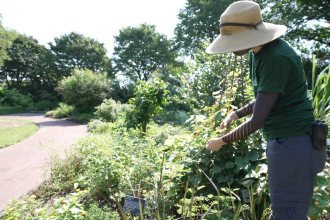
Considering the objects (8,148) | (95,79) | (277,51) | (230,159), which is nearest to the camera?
(277,51)

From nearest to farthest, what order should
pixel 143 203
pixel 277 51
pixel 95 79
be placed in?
pixel 277 51 < pixel 143 203 < pixel 95 79

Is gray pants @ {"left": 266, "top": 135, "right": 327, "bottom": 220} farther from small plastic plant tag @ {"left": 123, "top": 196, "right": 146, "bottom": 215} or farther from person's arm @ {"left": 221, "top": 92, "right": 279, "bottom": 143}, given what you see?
small plastic plant tag @ {"left": 123, "top": 196, "right": 146, "bottom": 215}

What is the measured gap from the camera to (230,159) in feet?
6.89

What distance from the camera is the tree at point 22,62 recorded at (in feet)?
80.6

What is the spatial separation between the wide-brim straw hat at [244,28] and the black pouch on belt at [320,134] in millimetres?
575

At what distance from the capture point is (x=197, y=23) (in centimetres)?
1908

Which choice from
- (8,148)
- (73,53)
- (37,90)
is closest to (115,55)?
(73,53)

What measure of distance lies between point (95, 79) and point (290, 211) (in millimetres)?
16189

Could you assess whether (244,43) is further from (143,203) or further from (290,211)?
(143,203)

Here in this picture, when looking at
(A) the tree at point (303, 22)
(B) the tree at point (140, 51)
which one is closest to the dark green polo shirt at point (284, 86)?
(A) the tree at point (303, 22)

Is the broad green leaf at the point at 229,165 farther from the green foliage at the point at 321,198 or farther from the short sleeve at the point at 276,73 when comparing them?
the short sleeve at the point at 276,73

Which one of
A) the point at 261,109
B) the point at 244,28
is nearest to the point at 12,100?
the point at 244,28

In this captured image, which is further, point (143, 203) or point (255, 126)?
point (143, 203)

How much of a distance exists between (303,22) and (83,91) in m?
14.7
